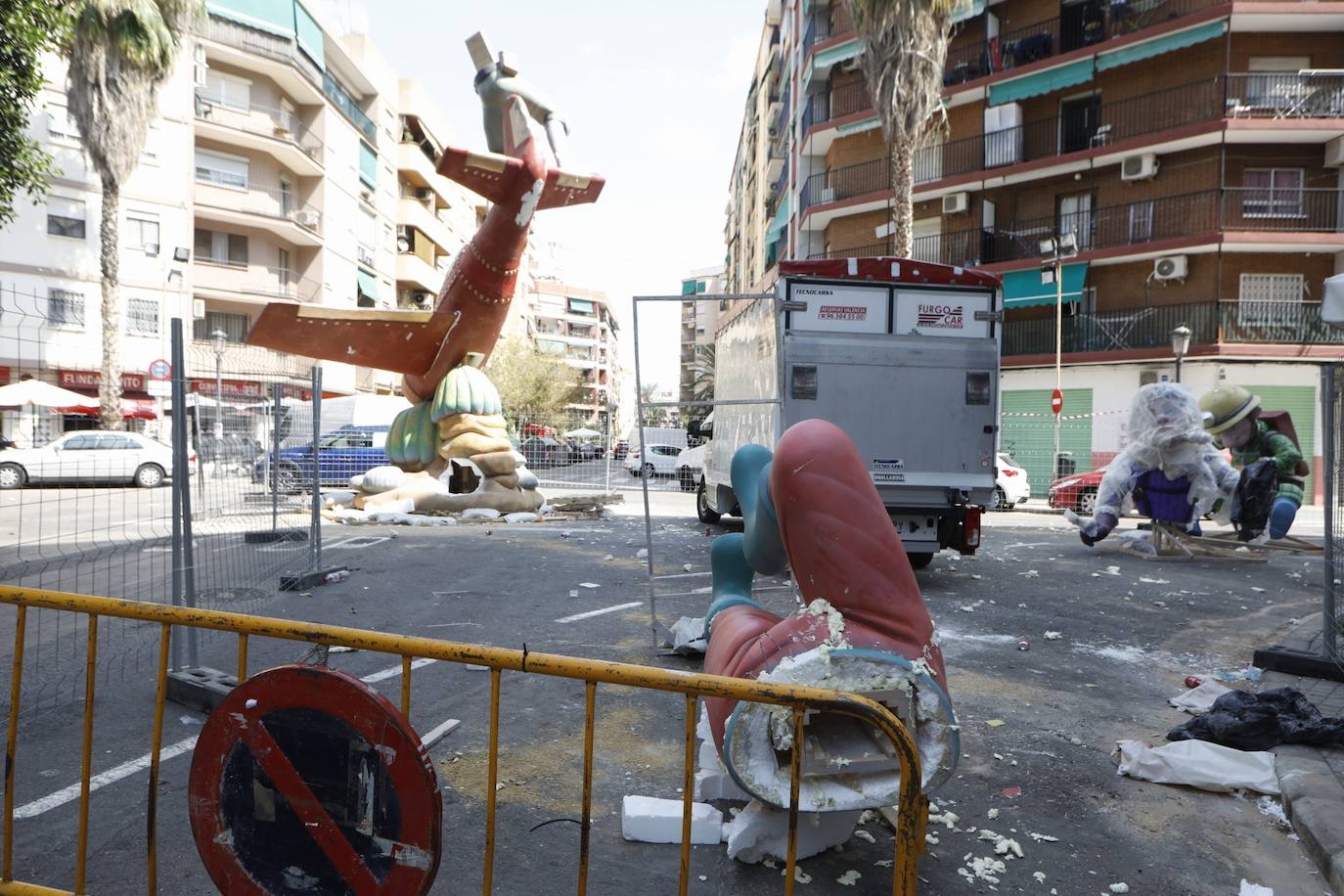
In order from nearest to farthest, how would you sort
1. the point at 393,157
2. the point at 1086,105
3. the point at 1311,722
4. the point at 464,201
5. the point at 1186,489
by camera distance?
the point at 1311,722, the point at 1186,489, the point at 1086,105, the point at 393,157, the point at 464,201

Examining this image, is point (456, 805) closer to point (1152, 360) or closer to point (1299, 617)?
point (1299, 617)

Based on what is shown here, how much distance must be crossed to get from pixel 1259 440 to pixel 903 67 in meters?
11.5

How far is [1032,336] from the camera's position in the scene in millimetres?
24781

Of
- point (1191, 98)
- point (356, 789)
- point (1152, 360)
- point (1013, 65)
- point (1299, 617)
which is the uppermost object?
point (1013, 65)


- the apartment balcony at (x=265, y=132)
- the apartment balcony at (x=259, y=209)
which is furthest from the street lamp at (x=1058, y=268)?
the apartment balcony at (x=265, y=132)

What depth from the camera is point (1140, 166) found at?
22969 millimetres

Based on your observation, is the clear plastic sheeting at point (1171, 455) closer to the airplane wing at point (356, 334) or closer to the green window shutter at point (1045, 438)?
the airplane wing at point (356, 334)

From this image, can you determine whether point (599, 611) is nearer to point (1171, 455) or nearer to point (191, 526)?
point (191, 526)

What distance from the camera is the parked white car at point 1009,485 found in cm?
1744

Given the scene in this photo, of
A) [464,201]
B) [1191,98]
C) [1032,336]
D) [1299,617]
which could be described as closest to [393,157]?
[464,201]

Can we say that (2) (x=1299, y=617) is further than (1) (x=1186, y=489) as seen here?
No

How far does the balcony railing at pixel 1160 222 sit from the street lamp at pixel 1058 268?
0.71 m

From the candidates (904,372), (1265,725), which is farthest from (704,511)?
(1265,725)

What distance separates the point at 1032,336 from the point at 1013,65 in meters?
8.55
